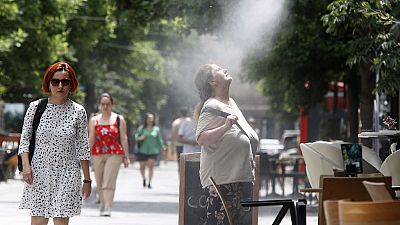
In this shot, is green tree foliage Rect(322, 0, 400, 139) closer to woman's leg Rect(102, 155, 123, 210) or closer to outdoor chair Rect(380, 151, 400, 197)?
outdoor chair Rect(380, 151, 400, 197)

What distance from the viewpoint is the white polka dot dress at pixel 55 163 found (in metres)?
9.84

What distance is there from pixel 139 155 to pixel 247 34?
20.9 feet

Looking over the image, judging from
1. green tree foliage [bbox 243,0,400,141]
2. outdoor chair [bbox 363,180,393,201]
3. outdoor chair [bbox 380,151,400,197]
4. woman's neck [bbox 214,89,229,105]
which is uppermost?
green tree foliage [bbox 243,0,400,141]

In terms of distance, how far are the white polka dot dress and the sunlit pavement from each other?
5.75 metres

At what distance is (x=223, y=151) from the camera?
985 cm

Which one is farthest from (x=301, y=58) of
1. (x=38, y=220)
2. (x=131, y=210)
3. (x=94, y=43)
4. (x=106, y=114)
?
(x=94, y=43)

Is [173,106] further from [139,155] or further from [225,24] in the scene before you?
[225,24]

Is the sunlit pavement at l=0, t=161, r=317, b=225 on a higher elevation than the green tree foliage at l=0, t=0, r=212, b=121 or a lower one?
lower

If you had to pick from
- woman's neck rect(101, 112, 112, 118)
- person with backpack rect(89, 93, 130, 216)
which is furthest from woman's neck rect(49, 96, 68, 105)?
woman's neck rect(101, 112, 112, 118)

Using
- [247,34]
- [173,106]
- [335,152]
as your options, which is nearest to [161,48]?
[173,106]

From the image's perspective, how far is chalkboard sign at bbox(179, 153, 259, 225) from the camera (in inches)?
471

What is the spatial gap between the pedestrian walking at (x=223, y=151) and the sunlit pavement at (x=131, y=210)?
6184 mm

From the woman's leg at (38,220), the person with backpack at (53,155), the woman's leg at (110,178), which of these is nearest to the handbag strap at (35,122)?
the person with backpack at (53,155)

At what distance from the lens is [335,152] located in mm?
10414
